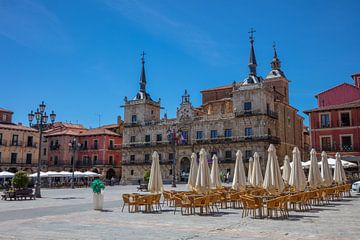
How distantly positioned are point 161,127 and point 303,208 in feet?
138

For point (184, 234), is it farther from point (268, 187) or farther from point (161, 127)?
point (161, 127)

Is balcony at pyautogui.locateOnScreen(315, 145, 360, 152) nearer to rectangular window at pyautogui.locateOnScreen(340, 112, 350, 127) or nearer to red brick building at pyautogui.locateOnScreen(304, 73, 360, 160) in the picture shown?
red brick building at pyautogui.locateOnScreen(304, 73, 360, 160)

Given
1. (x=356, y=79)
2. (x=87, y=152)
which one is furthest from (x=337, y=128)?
(x=87, y=152)

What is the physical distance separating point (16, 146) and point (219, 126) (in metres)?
29.0

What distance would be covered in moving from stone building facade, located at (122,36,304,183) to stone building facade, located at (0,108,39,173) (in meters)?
13.6

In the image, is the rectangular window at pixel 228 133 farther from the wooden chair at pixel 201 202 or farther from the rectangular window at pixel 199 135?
the wooden chair at pixel 201 202

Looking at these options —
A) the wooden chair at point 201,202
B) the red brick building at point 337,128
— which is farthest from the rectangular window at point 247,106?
the wooden chair at point 201,202

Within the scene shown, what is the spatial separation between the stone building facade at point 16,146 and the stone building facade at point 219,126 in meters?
13.6

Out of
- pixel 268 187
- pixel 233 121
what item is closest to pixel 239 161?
pixel 268 187

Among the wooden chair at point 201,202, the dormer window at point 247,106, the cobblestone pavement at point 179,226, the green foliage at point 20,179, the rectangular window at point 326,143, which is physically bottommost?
the cobblestone pavement at point 179,226

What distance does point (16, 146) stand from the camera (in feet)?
177

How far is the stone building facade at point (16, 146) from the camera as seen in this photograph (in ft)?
173

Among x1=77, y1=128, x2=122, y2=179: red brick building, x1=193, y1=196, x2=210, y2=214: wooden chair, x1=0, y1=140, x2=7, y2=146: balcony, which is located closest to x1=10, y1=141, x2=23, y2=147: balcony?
x1=0, y1=140, x2=7, y2=146: balcony

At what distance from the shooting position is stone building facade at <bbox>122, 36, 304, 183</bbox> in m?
47.8
